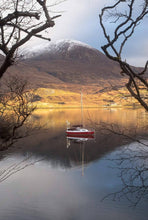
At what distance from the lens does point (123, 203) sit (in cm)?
1409

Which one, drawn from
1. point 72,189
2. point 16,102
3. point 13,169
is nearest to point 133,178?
point 16,102

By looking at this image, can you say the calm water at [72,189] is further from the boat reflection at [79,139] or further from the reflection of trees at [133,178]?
the boat reflection at [79,139]

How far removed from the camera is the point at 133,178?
10.0ft

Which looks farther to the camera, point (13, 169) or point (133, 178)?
point (13, 169)

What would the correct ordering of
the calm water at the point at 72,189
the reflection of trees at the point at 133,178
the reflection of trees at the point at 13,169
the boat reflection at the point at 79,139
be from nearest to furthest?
the reflection of trees at the point at 133,178 < the reflection of trees at the point at 13,169 < the calm water at the point at 72,189 < the boat reflection at the point at 79,139

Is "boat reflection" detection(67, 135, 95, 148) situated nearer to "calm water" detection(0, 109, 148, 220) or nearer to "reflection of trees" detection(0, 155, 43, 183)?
"calm water" detection(0, 109, 148, 220)

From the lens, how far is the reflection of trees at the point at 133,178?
298 cm

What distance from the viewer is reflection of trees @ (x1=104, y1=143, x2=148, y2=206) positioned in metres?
2.98

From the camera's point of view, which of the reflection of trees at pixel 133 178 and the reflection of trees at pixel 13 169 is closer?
the reflection of trees at pixel 133 178

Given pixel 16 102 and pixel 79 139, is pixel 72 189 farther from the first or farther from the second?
pixel 79 139

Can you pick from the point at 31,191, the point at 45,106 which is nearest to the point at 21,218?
the point at 31,191

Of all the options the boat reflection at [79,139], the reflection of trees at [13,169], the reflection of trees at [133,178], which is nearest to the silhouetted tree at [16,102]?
the reflection of trees at [13,169]

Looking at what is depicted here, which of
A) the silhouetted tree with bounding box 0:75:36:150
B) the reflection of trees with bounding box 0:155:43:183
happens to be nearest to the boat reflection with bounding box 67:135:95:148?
the reflection of trees with bounding box 0:155:43:183

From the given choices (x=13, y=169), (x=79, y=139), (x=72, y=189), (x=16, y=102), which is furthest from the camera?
(x=79, y=139)
